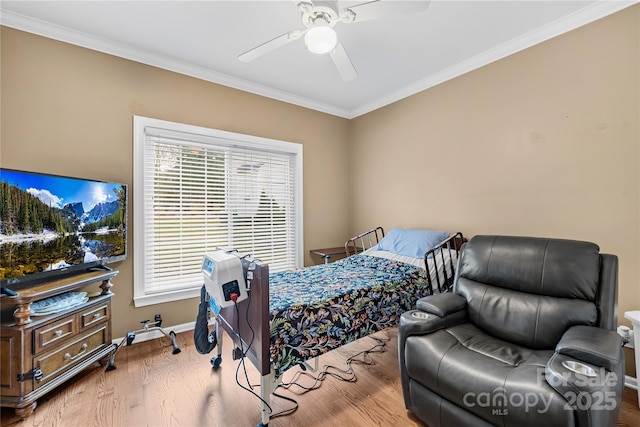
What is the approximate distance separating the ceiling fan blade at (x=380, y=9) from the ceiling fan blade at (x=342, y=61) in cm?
22

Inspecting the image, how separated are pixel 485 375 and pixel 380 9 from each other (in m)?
1.98

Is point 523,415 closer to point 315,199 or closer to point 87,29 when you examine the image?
point 315,199

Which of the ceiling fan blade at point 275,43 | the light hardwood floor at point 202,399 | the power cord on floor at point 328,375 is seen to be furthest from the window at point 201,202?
the power cord on floor at point 328,375

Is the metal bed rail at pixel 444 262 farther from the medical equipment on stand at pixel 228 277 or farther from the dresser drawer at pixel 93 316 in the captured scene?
the dresser drawer at pixel 93 316

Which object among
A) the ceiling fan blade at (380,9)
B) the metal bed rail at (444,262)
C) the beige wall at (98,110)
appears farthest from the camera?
the metal bed rail at (444,262)

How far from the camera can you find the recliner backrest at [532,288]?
5.15ft

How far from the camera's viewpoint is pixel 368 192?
400 centimetres

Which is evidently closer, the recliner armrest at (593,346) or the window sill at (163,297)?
the recliner armrest at (593,346)

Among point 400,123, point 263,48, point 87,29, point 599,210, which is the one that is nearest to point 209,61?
point 87,29

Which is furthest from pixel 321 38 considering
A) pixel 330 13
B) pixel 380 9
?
pixel 380 9

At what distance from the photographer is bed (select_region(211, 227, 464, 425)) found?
159 centimetres

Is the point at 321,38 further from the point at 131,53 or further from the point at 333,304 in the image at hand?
the point at 131,53

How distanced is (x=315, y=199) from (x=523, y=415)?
3069mm

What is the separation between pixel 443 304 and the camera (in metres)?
1.80
